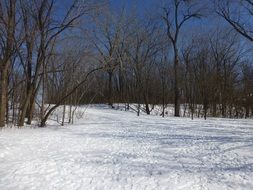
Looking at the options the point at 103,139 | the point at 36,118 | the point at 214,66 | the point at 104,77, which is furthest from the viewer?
the point at 104,77

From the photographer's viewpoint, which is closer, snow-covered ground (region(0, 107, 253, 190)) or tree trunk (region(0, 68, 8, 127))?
snow-covered ground (region(0, 107, 253, 190))

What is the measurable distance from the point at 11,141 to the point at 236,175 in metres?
7.81

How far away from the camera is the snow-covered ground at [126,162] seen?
268 inches

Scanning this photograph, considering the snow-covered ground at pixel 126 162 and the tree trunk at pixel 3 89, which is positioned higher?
the tree trunk at pixel 3 89

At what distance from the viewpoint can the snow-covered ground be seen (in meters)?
6.81

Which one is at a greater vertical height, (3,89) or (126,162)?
(3,89)

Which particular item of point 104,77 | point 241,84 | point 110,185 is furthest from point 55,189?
point 104,77

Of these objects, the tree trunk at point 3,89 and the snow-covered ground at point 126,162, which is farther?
the tree trunk at point 3,89

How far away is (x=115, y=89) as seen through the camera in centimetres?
4591

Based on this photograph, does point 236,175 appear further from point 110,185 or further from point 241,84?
point 241,84

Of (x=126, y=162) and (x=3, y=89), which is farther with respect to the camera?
(x=3, y=89)

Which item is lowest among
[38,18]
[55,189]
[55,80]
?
[55,189]

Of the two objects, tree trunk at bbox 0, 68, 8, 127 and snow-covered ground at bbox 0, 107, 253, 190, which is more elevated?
tree trunk at bbox 0, 68, 8, 127

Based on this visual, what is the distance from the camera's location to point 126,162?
859cm
